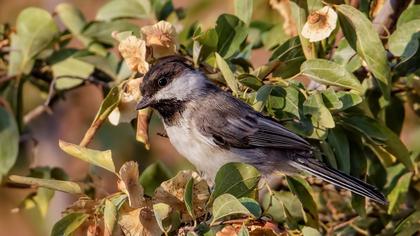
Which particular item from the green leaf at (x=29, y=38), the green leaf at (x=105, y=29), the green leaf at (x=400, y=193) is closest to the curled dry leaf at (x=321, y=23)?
the green leaf at (x=400, y=193)

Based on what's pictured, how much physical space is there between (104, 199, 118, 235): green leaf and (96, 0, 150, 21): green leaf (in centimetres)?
153

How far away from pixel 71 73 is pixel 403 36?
1.60 meters

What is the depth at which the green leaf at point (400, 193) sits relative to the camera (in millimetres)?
3676

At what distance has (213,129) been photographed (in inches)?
151

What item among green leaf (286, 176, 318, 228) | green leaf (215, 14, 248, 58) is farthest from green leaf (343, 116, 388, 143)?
green leaf (215, 14, 248, 58)

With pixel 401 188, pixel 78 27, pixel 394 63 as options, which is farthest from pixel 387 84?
pixel 78 27

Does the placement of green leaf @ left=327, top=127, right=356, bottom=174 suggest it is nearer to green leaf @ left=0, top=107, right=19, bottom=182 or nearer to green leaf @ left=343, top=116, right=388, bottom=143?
green leaf @ left=343, top=116, right=388, bottom=143

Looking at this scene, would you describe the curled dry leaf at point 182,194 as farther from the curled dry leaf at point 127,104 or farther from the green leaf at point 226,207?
the curled dry leaf at point 127,104

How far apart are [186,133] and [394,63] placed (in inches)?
36.8

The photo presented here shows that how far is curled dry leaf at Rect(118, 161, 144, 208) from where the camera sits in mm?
2807

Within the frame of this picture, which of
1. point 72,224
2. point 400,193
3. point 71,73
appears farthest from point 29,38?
point 400,193

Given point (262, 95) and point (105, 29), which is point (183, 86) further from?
point (262, 95)

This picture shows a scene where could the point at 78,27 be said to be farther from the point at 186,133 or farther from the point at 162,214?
Answer: the point at 162,214

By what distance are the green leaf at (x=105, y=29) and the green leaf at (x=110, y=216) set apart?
1471mm
